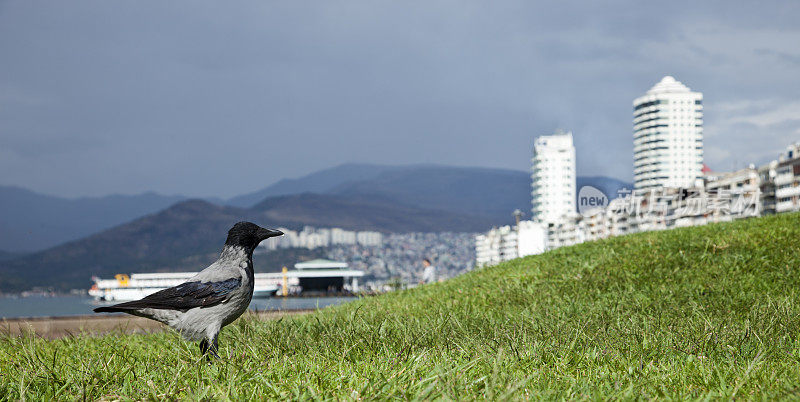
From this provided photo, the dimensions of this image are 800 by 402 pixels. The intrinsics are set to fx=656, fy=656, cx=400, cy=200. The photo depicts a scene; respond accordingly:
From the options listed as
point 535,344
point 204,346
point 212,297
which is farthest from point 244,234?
point 535,344

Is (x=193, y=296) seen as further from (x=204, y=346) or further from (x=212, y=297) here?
(x=204, y=346)

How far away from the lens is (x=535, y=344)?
15.2 feet

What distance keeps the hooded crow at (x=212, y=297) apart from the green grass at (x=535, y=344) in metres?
0.24

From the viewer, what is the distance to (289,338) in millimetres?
5234

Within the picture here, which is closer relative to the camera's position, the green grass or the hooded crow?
the green grass

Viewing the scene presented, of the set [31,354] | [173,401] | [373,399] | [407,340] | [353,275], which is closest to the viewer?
[373,399]

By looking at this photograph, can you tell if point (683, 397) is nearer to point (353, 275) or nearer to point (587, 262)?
point (587, 262)

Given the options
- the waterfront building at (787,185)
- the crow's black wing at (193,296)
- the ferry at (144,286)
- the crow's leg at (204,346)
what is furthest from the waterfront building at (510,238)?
the crow's black wing at (193,296)

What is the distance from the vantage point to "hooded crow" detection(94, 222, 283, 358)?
Result: 4125mm

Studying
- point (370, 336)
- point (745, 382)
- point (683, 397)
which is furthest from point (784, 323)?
point (370, 336)

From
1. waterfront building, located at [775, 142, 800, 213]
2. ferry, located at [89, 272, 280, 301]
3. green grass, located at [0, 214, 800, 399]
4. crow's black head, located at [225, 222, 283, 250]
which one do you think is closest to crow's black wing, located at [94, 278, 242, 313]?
crow's black head, located at [225, 222, 283, 250]

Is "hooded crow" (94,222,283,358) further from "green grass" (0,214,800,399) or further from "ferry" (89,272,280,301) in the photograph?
"ferry" (89,272,280,301)

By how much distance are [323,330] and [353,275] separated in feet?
322

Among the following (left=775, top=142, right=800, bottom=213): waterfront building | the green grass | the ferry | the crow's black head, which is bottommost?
the ferry
